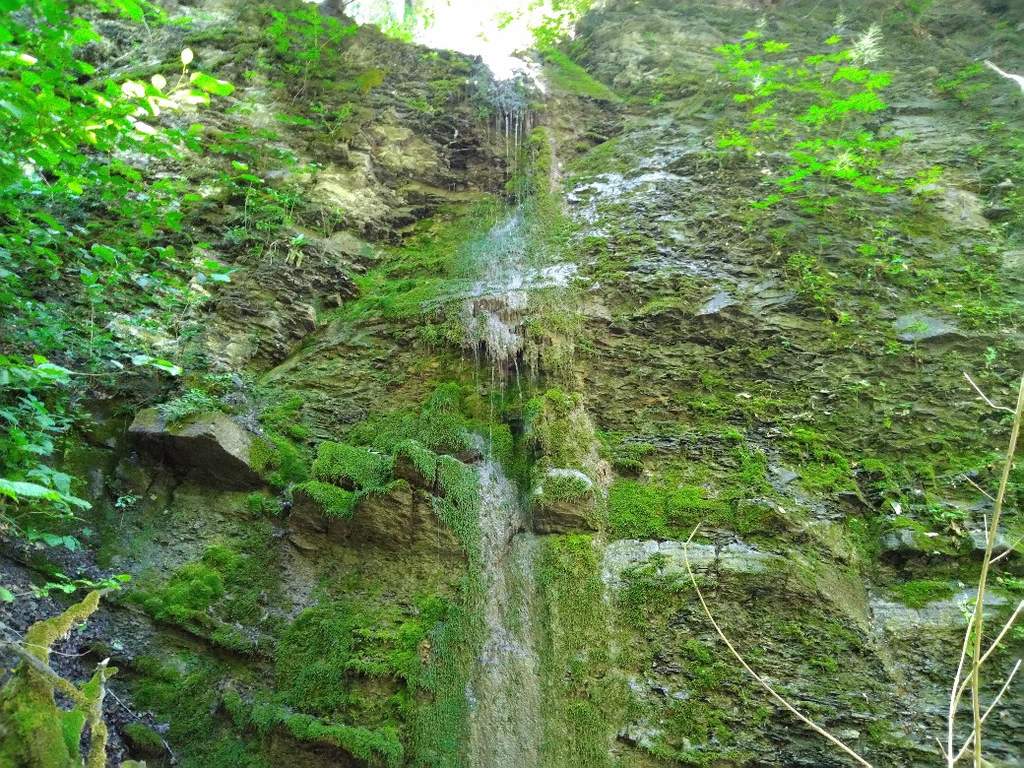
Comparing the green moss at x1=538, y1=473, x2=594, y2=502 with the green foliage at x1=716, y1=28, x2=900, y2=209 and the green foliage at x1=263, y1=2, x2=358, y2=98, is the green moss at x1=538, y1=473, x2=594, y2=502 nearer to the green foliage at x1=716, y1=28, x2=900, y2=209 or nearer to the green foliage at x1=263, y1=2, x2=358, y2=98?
the green foliage at x1=716, y1=28, x2=900, y2=209

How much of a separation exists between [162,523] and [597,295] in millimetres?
4607

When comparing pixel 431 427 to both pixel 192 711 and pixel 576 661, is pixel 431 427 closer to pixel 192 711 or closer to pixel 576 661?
pixel 576 661

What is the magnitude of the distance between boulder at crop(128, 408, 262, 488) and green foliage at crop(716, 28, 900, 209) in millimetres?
6085

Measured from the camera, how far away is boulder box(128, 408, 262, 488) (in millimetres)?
5137

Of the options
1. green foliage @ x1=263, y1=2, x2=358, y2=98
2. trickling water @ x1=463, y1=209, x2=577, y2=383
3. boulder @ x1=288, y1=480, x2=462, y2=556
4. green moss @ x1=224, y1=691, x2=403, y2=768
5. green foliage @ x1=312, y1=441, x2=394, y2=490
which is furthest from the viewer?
green foliage @ x1=263, y1=2, x2=358, y2=98

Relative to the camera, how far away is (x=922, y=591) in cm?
452

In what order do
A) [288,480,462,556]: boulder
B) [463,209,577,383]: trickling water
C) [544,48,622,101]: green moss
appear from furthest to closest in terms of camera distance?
[544,48,622,101]: green moss
[463,209,577,383]: trickling water
[288,480,462,556]: boulder

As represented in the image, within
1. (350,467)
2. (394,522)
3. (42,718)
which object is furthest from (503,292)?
(42,718)

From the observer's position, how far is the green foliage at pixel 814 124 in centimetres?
708

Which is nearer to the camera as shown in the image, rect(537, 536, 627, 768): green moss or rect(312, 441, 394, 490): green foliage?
rect(537, 536, 627, 768): green moss

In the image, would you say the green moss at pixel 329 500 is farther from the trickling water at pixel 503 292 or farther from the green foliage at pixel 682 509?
the green foliage at pixel 682 509

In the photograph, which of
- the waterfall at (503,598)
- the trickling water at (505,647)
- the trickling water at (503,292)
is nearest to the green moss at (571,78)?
the trickling water at (503,292)

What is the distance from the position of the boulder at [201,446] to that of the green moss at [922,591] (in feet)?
16.4

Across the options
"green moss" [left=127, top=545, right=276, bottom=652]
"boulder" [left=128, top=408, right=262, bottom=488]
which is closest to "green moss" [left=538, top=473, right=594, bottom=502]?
"green moss" [left=127, top=545, right=276, bottom=652]
